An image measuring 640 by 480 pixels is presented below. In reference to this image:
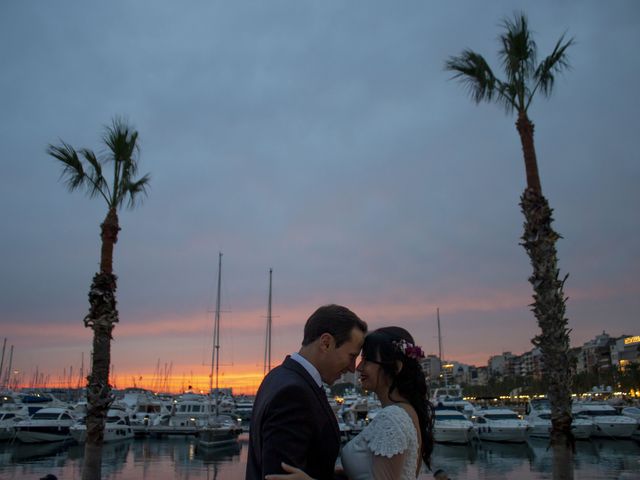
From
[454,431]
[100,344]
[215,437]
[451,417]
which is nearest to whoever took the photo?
[100,344]

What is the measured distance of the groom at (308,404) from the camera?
91.1 inches

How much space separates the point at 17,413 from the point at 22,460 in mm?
16592

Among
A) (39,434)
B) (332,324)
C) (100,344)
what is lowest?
(39,434)

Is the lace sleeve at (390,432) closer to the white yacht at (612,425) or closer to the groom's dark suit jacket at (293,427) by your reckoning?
the groom's dark suit jacket at (293,427)

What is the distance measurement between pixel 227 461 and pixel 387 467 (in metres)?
26.7

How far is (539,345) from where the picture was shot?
1010 centimetres

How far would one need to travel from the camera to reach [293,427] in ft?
7.61

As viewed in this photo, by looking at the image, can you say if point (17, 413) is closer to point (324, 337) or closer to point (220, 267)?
point (220, 267)

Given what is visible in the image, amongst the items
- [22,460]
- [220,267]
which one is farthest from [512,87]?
[220,267]

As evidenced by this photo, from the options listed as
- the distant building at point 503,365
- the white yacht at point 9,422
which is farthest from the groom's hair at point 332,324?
the distant building at point 503,365

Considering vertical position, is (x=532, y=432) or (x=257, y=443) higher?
(x=257, y=443)

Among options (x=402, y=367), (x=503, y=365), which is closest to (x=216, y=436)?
(x=402, y=367)

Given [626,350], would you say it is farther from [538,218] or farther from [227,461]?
[538,218]

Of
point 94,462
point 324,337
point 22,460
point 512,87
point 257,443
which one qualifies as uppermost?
point 512,87
